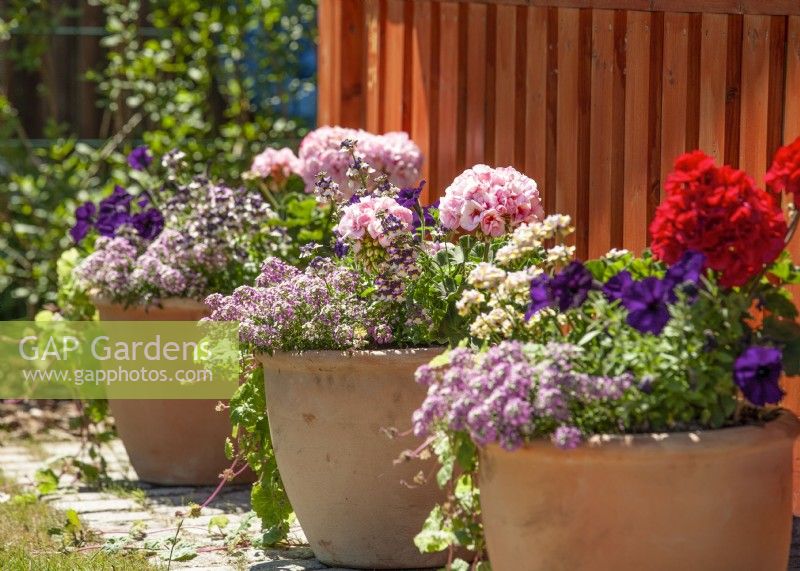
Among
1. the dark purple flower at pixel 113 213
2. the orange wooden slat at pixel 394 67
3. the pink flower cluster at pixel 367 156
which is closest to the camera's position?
the pink flower cluster at pixel 367 156

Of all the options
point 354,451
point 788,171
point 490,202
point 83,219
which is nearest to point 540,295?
point 788,171

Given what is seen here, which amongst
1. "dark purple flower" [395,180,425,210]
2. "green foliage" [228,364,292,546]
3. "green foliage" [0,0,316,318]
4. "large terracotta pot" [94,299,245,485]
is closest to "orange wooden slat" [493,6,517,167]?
"dark purple flower" [395,180,425,210]

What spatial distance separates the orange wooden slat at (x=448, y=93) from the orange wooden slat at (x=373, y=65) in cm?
72

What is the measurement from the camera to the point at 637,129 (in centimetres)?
357

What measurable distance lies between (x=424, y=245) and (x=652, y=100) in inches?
29.9

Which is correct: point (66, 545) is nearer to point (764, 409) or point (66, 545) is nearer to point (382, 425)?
point (382, 425)

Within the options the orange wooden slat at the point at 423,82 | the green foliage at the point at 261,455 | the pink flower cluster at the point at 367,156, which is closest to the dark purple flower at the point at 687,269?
the green foliage at the point at 261,455

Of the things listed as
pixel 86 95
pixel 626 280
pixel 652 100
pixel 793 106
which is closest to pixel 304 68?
pixel 86 95

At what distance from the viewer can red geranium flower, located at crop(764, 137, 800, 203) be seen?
2518 millimetres

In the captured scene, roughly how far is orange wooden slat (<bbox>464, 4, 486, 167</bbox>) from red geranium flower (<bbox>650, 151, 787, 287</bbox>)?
1.92 m

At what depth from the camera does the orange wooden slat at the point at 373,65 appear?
17.6 feet

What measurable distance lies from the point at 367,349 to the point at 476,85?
4.71 feet

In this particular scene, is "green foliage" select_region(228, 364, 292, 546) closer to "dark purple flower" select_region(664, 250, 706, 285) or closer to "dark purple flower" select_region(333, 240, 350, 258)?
"dark purple flower" select_region(333, 240, 350, 258)

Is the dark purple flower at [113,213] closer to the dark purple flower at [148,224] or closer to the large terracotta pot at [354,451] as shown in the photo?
the dark purple flower at [148,224]
